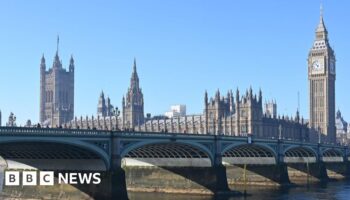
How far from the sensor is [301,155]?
109 m

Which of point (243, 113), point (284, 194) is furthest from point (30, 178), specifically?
point (243, 113)

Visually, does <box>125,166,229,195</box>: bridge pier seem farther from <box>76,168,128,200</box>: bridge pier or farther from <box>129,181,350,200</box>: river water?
<box>76,168,128,200</box>: bridge pier

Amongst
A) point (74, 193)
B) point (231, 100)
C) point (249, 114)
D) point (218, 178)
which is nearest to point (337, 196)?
point (218, 178)

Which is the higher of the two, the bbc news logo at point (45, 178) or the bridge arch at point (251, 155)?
the bridge arch at point (251, 155)

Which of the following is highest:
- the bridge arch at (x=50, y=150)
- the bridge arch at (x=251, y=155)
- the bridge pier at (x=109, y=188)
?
the bridge arch at (x=50, y=150)

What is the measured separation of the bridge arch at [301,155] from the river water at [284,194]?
60.6 feet

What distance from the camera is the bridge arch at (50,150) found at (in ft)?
170

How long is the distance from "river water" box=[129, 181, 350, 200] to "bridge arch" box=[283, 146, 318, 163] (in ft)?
60.6

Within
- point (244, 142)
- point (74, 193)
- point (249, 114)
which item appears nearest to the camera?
point (74, 193)

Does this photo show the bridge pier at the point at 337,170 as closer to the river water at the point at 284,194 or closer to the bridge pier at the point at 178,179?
the river water at the point at 284,194

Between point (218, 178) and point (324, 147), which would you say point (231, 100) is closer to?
point (324, 147)

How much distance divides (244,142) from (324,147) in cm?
3410

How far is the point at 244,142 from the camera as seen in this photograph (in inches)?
3290

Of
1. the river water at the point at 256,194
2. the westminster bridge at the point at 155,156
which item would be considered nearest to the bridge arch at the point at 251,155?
the westminster bridge at the point at 155,156
